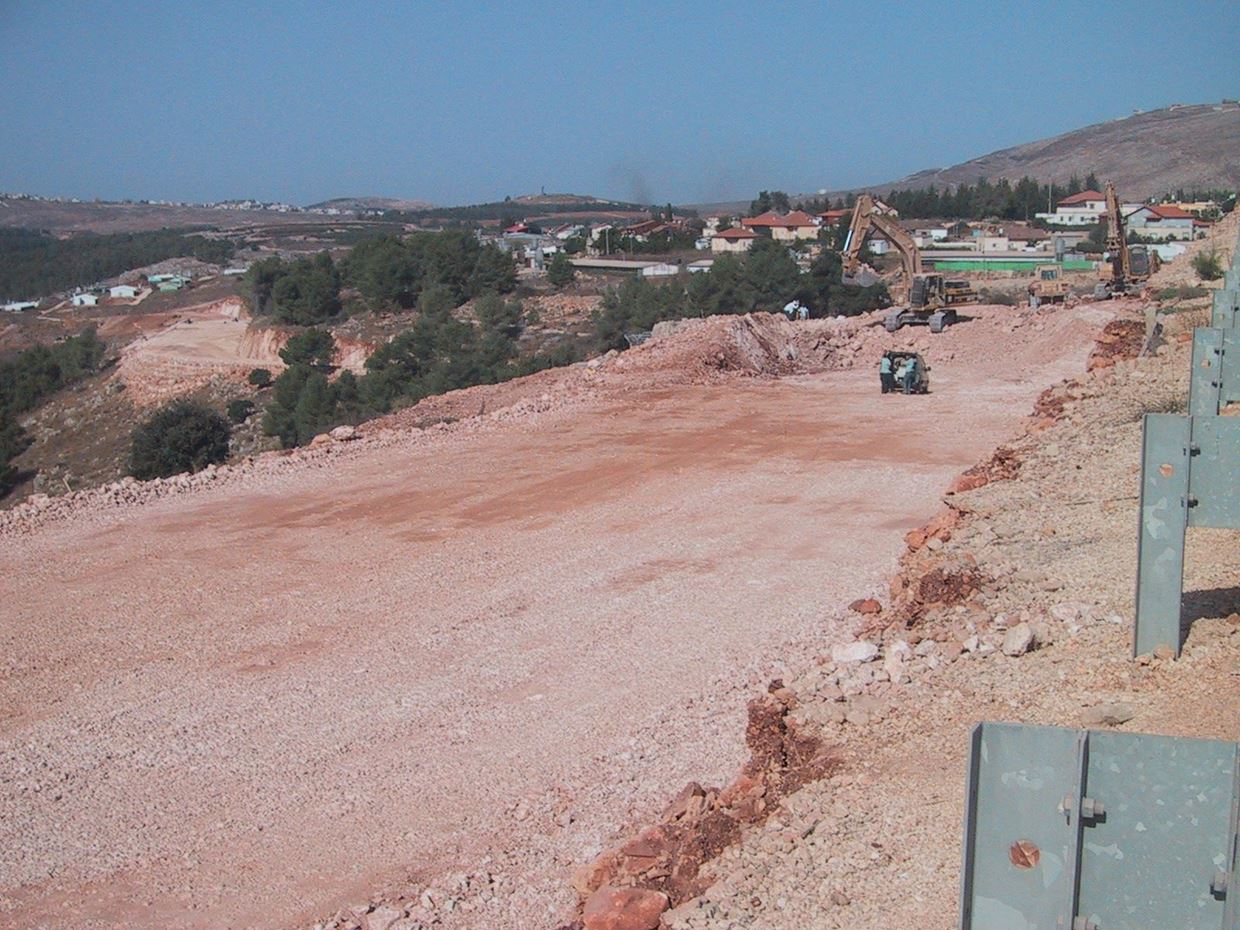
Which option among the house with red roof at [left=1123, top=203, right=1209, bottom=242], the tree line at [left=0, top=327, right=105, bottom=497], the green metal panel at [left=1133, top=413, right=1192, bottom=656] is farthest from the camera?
the house with red roof at [left=1123, top=203, right=1209, bottom=242]

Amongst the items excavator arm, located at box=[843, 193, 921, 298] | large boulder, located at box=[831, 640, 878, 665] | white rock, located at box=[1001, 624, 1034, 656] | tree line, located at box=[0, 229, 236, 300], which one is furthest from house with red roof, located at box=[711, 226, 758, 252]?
white rock, located at box=[1001, 624, 1034, 656]

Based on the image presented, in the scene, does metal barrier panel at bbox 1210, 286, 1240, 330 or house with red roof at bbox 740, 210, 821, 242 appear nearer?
metal barrier panel at bbox 1210, 286, 1240, 330

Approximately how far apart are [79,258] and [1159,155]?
131 metres

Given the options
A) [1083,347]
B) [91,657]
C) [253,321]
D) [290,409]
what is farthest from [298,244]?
[91,657]

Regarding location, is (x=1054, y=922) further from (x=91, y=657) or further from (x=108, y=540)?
(x=108, y=540)

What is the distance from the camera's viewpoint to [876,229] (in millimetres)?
36375

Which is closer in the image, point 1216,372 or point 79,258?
point 1216,372

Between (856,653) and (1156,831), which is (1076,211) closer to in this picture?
(856,653)

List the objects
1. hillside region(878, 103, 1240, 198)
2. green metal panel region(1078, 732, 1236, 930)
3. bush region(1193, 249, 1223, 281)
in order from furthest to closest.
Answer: hillside region(878, 103, 1240, 198) → bush region(1193, 249, 1223, 281) → green metal panel region(1078, 732, 1236, 930)

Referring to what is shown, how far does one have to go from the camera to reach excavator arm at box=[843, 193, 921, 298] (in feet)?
111

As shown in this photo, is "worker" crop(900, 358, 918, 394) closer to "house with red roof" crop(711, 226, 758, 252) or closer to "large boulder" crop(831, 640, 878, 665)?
"large boulder" crop(831, 640, 878, 665)

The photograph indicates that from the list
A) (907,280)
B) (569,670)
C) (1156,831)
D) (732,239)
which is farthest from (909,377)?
(732,239)

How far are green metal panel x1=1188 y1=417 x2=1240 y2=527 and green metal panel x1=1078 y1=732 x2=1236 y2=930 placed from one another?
3.27 metres

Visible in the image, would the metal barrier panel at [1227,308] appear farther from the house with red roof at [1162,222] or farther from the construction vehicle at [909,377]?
the house with red roof at [1162,222]
